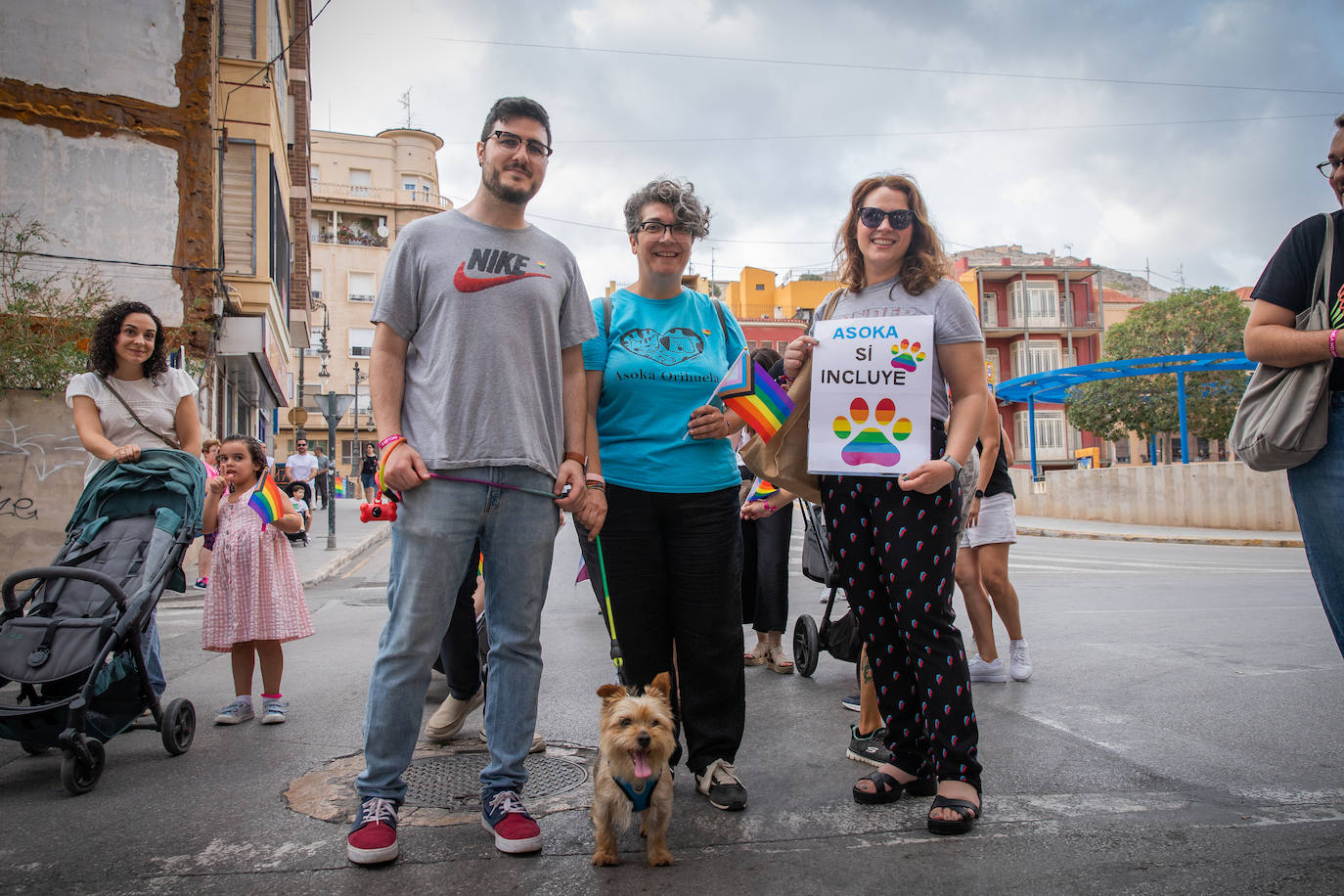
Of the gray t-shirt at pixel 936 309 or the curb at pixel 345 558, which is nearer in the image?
the gray t-shirt at pixel 936 309

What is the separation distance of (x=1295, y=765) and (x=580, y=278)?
346 centimetres

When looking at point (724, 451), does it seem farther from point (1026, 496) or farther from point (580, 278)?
point (1026, 496)

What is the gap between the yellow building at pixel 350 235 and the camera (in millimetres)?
57688

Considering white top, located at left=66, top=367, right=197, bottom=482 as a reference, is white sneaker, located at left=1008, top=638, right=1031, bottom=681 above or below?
below

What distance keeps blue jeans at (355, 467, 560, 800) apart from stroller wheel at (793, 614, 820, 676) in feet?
9.00

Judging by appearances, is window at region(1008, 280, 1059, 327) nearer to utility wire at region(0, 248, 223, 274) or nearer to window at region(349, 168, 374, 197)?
window at region(349, 168, 374, 197)

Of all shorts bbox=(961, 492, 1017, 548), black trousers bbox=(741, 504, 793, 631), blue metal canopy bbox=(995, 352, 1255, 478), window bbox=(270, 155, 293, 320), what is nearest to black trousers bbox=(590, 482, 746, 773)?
black trousers bbox=(741, 504, 793, 631)

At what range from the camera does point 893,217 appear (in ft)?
11.2

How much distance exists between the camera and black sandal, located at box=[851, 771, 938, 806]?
11.0 ft

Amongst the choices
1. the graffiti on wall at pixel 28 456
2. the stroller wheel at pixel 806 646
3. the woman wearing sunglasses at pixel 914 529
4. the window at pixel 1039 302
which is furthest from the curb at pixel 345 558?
the window at pixel 1039 302

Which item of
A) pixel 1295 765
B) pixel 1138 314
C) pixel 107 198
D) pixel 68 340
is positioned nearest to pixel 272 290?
pixel 107 198

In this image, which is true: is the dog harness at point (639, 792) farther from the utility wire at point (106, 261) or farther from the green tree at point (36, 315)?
the utility wire at point (106, 261)

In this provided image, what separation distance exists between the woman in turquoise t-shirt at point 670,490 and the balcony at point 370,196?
58416 millimetres

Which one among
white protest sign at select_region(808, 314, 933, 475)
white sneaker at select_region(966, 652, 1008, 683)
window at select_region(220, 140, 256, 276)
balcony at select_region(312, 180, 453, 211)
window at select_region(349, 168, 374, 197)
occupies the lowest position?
white sneaker at select_region(966, 652, 1008, 683)
